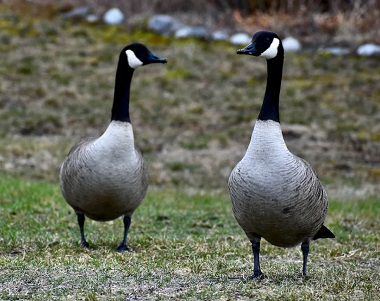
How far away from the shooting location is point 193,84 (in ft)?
70.6

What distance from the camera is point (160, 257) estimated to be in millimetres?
7605

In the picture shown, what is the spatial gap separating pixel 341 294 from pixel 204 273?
1.47 meters

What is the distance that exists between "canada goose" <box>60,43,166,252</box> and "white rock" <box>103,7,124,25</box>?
18.7 metres

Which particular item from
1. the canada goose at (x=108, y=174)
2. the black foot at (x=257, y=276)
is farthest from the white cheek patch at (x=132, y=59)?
the black foot at (x=257, y=276)

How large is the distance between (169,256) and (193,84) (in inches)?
560

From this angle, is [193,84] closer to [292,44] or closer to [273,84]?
[292,44]

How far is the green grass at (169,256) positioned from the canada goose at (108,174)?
1.70 feet

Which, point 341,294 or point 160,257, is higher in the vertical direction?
point 341,294

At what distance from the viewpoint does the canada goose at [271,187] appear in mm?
5887

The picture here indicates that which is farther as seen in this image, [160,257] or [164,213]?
[164,213]

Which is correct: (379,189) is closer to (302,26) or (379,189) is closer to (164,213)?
(164,213)

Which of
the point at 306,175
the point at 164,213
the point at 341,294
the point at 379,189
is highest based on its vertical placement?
the point at 306,175

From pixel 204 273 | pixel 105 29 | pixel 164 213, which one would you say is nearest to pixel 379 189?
pixel 164 213

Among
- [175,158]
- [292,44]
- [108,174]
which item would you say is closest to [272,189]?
[108,174]
